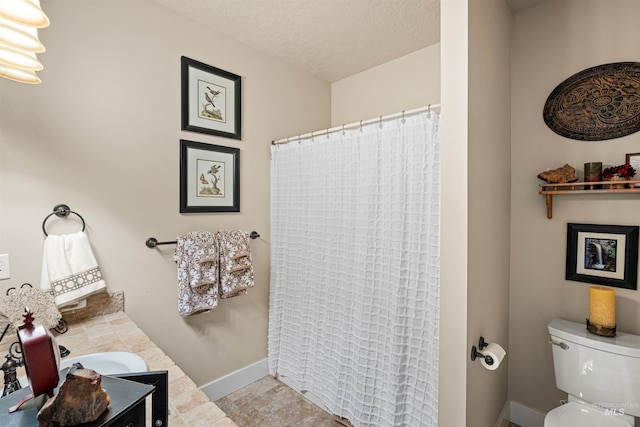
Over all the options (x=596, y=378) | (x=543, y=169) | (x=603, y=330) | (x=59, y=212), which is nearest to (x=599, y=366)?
(x=596, y=378)

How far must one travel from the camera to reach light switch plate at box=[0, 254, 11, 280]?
1.32 meters

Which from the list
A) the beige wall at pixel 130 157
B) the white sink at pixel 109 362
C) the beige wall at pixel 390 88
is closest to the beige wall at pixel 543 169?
the beige wall at pixel 390 88

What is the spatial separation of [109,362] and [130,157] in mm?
1109

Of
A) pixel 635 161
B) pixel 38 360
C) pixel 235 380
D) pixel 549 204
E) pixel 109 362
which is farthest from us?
pixel 235 380

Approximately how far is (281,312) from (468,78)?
1984 millimetres

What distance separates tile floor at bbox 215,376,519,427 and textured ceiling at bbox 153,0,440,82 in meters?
2.64

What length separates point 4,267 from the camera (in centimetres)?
132

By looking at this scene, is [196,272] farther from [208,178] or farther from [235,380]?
[235,380]

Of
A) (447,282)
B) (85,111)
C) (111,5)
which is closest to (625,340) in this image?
(447,282)

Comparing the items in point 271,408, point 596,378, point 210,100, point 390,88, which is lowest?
point 271,408

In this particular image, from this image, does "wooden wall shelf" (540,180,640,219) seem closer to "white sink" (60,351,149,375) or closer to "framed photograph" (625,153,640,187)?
"framed photograph" (625,153,640,187)

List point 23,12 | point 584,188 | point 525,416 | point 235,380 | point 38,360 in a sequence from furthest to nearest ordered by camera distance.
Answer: point 235,380, point 525,416, point 584,188, point 23,12, point 38,360

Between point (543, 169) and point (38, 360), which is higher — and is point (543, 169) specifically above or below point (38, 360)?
above

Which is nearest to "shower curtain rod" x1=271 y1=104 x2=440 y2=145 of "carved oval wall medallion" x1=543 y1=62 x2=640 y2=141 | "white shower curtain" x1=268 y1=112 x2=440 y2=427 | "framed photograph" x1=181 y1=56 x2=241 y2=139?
"white shower curtain" x1=268 y1=112 x2=440 y2=427
